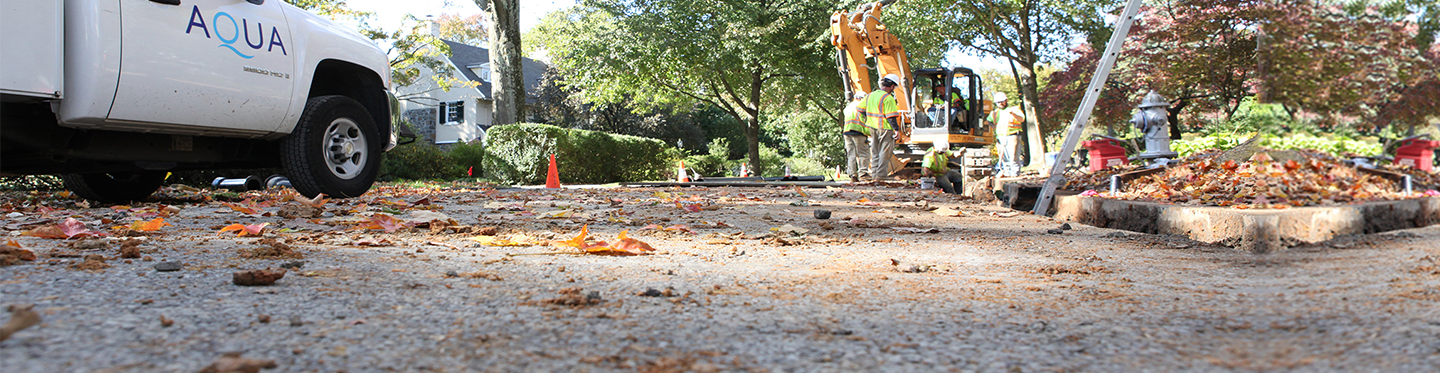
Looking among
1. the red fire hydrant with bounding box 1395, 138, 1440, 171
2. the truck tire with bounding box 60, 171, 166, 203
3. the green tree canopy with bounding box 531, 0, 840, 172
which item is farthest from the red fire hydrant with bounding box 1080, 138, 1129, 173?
the green tree canopy with bounding box 531, 0, 840, 172

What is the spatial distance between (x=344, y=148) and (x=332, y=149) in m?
0.08

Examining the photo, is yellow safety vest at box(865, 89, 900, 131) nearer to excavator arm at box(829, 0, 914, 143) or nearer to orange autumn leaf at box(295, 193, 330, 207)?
excavator arm at box(829, 0, 914, 143)

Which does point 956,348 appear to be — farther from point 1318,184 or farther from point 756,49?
point 756,49

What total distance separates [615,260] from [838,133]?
110 ft

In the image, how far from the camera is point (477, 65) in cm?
3975

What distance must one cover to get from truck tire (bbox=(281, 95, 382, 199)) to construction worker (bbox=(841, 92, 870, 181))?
6.99 meters

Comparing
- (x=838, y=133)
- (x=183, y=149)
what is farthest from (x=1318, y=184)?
(x=838, y=133)

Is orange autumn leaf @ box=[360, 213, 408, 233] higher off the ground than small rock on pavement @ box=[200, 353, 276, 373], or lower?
higher

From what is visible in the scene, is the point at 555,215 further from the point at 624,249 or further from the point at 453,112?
the point at 453,112

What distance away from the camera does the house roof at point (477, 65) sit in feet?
127

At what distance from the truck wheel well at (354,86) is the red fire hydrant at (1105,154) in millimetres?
5352

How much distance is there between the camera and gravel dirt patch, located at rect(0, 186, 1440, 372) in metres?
1.49

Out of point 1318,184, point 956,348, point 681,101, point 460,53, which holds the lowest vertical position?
point 956,348

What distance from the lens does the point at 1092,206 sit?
182 inches
